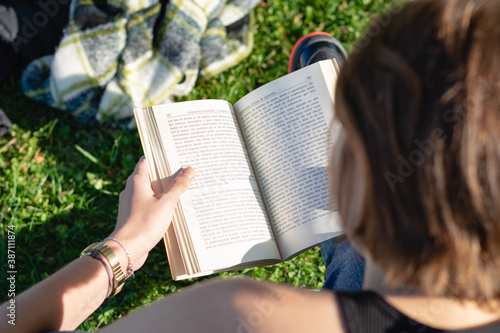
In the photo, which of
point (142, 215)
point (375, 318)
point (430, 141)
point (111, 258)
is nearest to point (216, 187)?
point (142, 215)

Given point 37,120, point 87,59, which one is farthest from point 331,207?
point 37,120

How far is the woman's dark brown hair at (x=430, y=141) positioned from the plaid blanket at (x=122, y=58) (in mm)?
1374

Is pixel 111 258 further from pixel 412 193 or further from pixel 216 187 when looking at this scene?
pixel 412 193

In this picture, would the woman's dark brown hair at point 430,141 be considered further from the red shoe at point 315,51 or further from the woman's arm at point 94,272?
the red shoe at point 315,51

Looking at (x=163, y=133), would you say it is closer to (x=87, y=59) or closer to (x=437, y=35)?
(x=87, y=59)

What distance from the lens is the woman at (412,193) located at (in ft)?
2.45

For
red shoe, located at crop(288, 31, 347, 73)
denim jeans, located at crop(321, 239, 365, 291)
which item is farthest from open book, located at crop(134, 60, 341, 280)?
red shoe, located at crop(288, 31, 347, 73)

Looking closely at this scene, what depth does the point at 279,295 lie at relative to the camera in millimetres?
938

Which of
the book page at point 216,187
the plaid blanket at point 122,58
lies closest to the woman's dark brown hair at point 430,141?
the book page at point 216,187

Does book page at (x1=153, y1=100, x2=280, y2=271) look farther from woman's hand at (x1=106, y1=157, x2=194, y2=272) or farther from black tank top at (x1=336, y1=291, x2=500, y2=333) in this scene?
black tank top at (x1=336, y1=291, x2=500, y2=333)

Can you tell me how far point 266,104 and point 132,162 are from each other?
2.74ft

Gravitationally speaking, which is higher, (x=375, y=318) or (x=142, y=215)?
(x=142, y=215)

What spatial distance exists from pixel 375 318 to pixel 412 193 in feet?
0.98

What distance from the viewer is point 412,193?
823 mm
